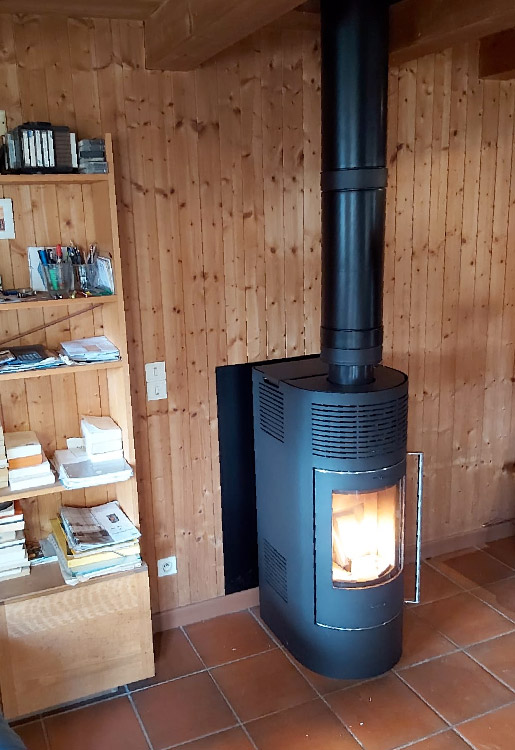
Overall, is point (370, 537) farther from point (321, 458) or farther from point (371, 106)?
point (371, 106)

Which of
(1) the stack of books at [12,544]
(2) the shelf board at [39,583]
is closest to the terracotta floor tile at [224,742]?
(2) the shelf board at [39,583]

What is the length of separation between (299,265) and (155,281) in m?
0.63

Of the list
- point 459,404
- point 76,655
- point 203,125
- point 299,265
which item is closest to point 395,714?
point 76,655

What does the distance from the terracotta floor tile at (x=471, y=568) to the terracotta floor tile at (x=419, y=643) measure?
0.42 m

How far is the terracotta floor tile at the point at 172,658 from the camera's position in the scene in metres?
2.78

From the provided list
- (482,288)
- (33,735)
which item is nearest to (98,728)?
(33,735)

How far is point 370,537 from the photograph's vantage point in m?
2.67

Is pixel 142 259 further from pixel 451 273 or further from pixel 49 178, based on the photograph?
pixel 451 273

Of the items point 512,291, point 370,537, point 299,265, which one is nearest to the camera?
point 370,537

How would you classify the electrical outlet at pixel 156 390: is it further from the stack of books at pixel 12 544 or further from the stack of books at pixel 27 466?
the stack of books at pixel 12 544

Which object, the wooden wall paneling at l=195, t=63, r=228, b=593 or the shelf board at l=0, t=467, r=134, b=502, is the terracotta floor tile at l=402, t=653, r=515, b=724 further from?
the shelf board at l=0, t=467, r=134, b=502

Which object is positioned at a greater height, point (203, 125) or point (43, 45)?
point (43, 45)

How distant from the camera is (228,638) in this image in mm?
3023

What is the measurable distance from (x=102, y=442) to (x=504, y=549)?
2.25 m
